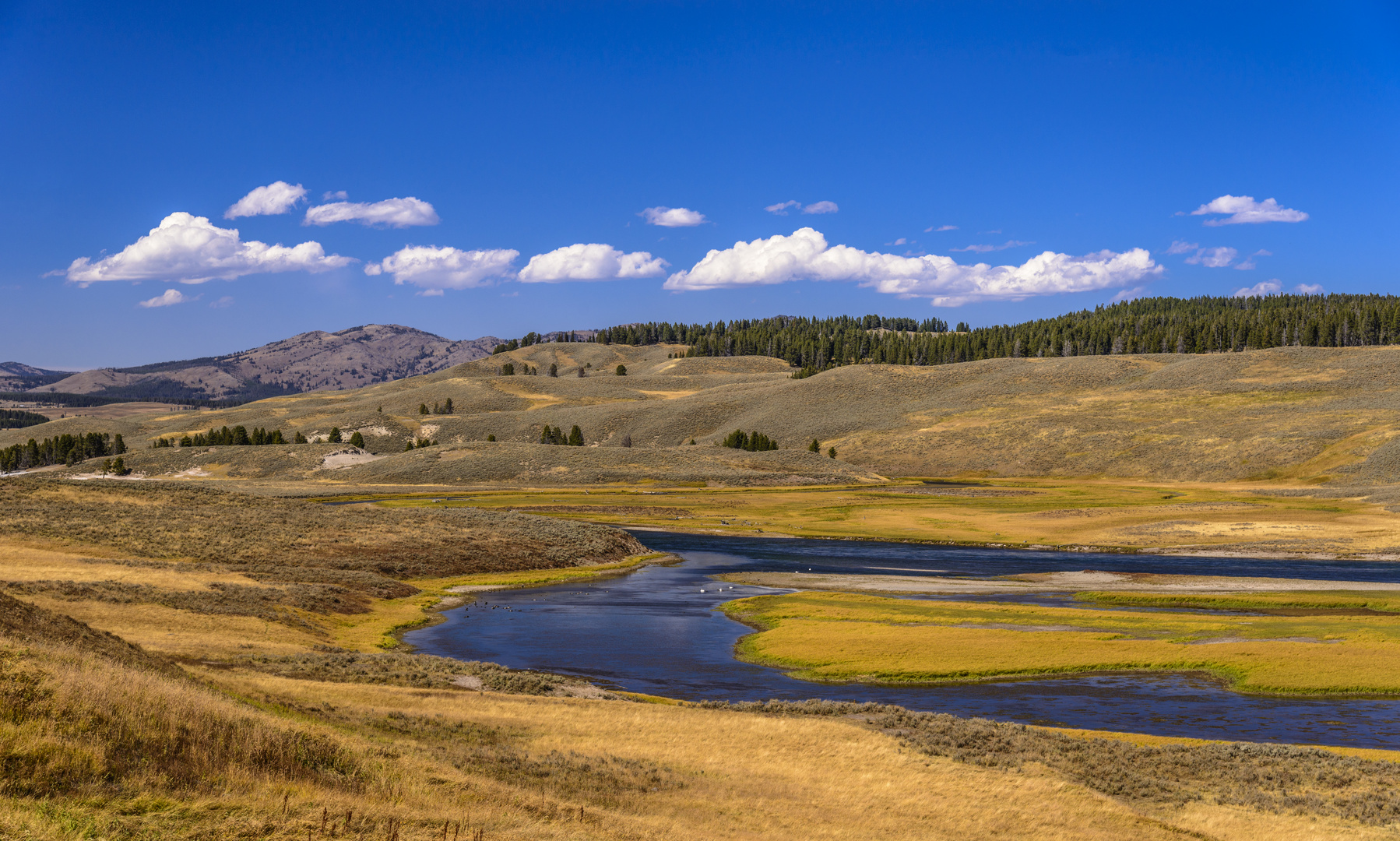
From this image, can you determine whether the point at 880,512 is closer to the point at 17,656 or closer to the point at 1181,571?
the point at 1181,571

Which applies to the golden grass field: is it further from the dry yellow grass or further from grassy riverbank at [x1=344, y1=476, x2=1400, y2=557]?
grassy riverbank at [x1=344, y1=476, x2=1400, y2=557]

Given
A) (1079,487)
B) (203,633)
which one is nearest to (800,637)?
(203,633)

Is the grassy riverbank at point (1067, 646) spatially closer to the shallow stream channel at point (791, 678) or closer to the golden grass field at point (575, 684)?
the golden grass field at point (575, 684)

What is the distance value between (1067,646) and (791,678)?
13.0 meters

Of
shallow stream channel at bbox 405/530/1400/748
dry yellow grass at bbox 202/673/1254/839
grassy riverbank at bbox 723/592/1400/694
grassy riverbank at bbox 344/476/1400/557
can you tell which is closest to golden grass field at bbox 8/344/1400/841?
dry yellow grass at bbox 202/673/1254/839

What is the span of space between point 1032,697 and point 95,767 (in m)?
31.2

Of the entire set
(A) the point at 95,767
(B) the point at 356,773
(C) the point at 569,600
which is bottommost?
(C) the point at 569,600

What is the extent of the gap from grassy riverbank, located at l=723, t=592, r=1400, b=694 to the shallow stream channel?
106 centimetres

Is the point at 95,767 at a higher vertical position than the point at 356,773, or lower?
higher

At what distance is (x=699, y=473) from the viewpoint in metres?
147

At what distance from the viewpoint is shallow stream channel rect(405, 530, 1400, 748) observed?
110 feet

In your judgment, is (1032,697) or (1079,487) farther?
(1079,487)

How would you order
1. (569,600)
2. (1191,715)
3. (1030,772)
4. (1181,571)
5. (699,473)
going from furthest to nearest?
(699,473) → (1181,571) → (569,600) → (1191,715) → (1030,772)

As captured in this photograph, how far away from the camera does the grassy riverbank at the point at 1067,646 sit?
129ft
